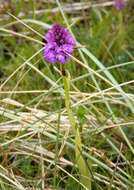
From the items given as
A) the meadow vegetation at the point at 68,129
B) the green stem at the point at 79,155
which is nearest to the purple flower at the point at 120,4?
the meadow vegetation at the point at 68,129

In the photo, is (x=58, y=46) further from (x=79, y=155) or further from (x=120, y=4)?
(x=120, y=4)

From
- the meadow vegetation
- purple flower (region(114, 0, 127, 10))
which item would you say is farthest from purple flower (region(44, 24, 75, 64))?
purple flower (region(114, 0, 127, 10))

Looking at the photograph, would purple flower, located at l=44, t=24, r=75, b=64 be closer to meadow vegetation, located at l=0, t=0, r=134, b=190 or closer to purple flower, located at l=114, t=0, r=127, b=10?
meadow vegetation, located at l=0, t=0, r=134, b=190

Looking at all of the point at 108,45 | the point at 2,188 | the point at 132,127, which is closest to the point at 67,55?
the point at 2,188

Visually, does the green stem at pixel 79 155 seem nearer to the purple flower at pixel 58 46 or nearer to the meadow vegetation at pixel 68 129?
the meadow vegetation at pixel 68 129

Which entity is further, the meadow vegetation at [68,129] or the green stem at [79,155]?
the meadow vegetation at [68,129]

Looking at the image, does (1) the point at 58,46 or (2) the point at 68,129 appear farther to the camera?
(2) the point at 68,129

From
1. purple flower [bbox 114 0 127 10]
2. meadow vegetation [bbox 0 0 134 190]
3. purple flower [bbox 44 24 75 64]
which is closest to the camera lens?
purple flower [bbox 44 24 75 64]

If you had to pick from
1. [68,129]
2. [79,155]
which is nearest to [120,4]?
[68,129]

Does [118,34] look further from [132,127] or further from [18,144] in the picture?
[18,144]
